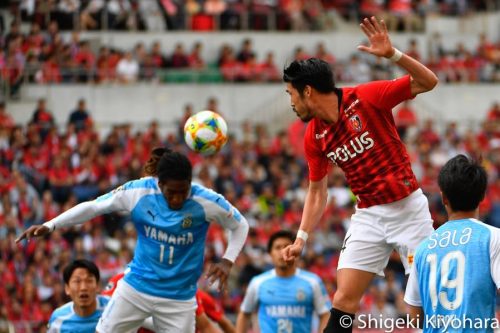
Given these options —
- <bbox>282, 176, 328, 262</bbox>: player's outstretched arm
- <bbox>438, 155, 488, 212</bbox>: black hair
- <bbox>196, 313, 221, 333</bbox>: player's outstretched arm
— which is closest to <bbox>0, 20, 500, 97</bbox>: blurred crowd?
<bbox>196, 313, 221, 333</bbox>: player's outstretched arm

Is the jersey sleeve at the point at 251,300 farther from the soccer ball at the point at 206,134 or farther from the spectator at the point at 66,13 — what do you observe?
the spectator at the point at 66,13

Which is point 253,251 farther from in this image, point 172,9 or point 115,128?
point 172,9

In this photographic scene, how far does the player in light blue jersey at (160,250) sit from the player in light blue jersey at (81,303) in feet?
2.70

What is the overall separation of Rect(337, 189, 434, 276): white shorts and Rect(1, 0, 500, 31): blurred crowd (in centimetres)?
1796

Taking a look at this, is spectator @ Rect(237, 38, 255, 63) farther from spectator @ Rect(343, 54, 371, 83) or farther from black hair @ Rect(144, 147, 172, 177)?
black hair @ Rect(144, 147, 172, 177)

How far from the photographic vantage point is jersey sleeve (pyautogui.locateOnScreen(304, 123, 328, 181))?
9.74m

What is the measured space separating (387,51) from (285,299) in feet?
15.7

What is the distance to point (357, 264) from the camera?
9.54 meters

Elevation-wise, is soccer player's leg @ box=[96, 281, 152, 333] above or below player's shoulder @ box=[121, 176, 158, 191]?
below

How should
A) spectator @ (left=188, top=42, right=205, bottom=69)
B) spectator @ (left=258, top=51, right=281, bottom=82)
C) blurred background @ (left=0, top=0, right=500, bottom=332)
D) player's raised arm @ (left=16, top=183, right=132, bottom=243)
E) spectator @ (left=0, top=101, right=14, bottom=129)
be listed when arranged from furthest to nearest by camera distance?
1. spectator @ (left=258, top=51, right=281, bottom=82)
2. spectator @ (left=188, top=42, right=205, bottom=69)
3. spectator @ (left=0, top=101, right=14, bottom=129)
4. blurred background @ (left=0, top=0, right=500, bottom=332)
5. player's raised arm @ (left=16, top=183, right=132, bottom=243)

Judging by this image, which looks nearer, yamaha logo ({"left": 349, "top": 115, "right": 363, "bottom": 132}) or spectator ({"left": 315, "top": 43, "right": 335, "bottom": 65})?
yamaha logo ({"left": 349, "top": 115, "right": 363, "bottom": 132})

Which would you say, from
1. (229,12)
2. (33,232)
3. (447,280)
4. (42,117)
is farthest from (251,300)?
(229,12)

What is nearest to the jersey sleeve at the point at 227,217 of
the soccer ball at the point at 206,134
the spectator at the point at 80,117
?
the soccer ball at the point at 206,134

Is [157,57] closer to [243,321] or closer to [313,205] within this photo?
[243,321]
